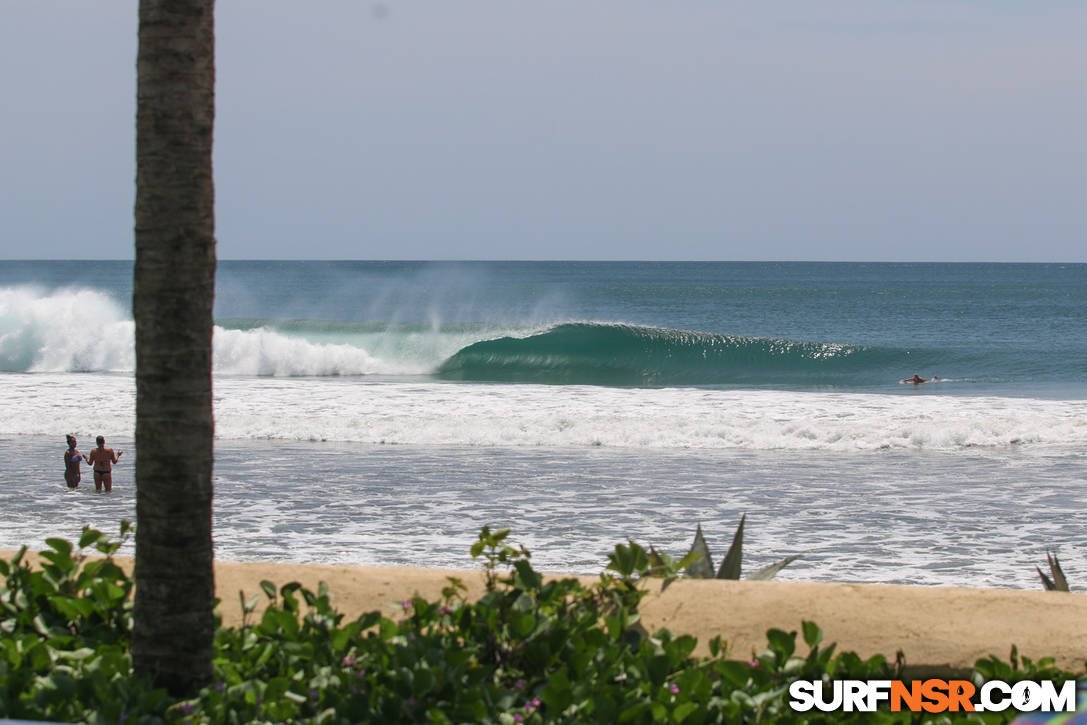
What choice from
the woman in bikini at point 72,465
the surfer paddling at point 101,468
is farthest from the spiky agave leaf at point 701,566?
the woman in bikini at point 72,465

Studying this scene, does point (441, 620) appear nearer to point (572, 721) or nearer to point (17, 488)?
point (572, 721)

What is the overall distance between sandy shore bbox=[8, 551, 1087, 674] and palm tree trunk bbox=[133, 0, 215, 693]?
2.58 feet

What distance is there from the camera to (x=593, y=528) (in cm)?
955

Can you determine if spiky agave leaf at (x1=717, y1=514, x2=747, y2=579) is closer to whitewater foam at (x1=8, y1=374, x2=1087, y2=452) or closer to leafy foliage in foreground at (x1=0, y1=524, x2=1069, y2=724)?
leafy foliage in foreground at (x1=0, y1=524, x2=1069, y2=724)

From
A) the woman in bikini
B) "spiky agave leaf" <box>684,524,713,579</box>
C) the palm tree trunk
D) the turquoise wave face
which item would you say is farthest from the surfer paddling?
the turquoise wave face

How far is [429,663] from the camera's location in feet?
10.2

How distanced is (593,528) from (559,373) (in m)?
23.0

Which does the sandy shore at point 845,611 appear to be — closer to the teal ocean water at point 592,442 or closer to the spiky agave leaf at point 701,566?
the spiky agave leaf at point 701,566

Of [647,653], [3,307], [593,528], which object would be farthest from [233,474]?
[3,307]

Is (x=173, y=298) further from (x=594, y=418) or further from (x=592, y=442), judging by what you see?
(x=594, y=418)

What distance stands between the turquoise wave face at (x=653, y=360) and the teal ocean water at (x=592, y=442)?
112 mm

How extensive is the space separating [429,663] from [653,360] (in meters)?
31.0

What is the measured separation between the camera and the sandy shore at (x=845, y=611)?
357 centimetres

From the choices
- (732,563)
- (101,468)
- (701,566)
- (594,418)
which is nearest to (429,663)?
(701,566)
